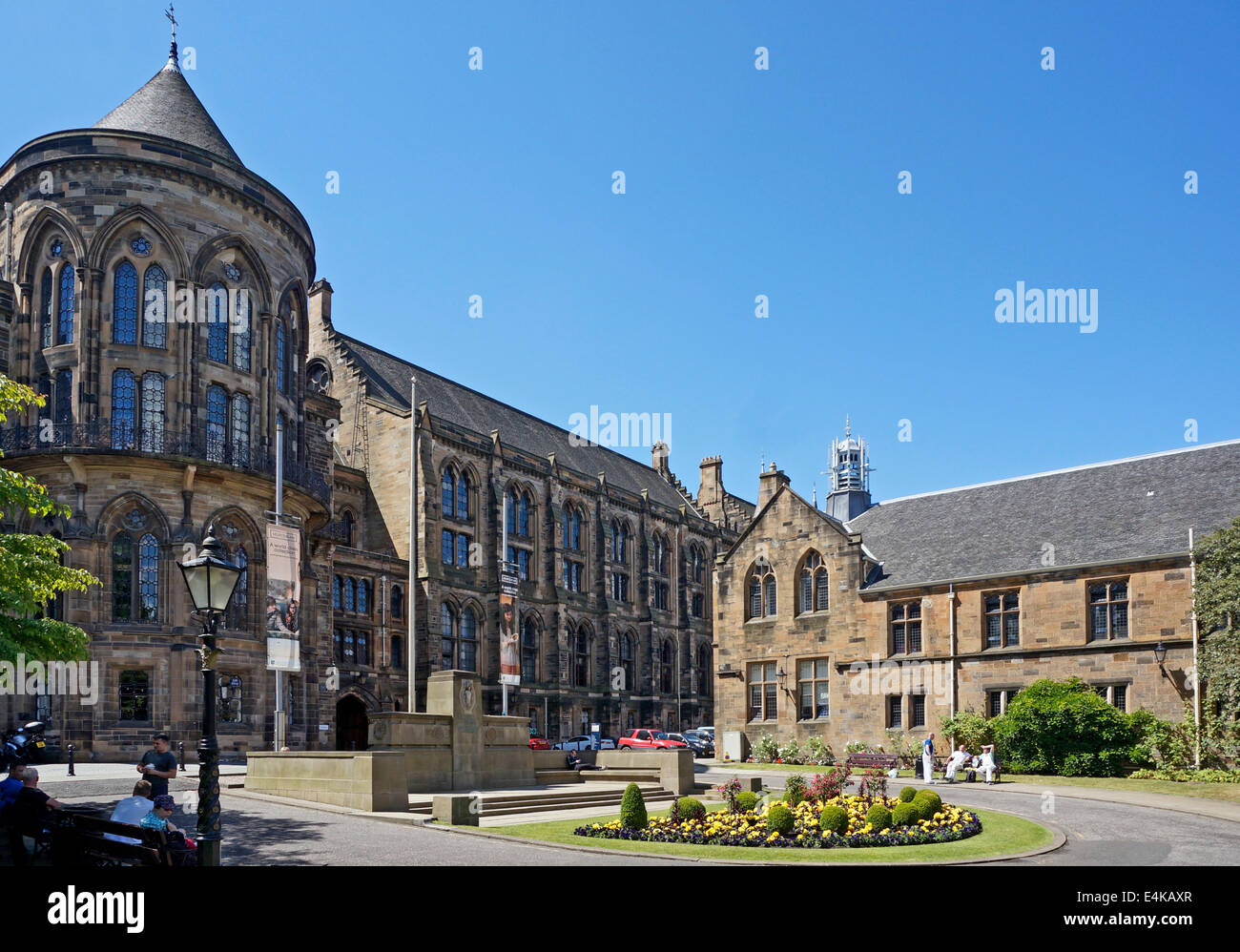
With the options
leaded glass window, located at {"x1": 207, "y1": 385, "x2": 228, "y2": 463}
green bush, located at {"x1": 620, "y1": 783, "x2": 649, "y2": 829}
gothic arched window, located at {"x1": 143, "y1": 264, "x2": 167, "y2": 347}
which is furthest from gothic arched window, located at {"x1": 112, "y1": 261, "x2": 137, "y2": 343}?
green bush, located at {"x1": 620, "y1": 783, "x2": 649, "y2": 829}

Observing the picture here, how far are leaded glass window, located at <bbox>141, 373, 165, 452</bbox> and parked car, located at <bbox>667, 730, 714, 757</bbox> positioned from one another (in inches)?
1162

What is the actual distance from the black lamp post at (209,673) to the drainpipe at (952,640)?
3255 cm

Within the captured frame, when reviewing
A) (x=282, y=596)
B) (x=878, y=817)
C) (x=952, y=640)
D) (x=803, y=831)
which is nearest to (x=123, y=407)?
(x=282, y=596)

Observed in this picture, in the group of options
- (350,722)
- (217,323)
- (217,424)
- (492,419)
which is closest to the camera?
(217,424)

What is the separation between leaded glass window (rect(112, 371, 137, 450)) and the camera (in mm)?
36156

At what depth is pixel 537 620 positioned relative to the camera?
67.8 metres

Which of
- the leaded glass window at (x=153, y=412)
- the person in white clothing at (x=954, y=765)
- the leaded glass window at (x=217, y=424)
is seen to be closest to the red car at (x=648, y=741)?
the person in white clothing at (x=954, y=765)

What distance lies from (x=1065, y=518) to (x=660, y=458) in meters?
58.1

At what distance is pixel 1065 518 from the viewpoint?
4150 centimetres

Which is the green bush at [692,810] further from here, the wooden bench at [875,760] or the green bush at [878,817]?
the wooden bench at [875,760]

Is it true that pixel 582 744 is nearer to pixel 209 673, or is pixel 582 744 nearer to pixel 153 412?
pixel 153 412

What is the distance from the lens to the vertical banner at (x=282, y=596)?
35.9 m
